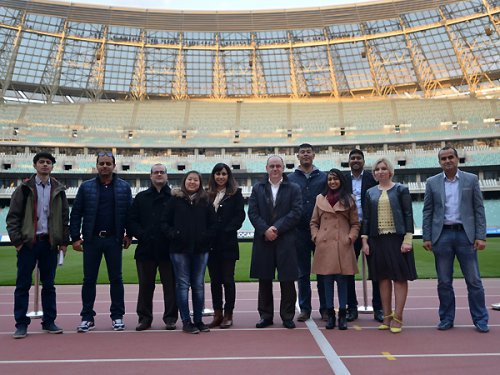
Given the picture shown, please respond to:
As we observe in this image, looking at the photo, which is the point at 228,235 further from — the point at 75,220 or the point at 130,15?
the point at 130,15

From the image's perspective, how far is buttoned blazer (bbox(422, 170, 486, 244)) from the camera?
662 cm

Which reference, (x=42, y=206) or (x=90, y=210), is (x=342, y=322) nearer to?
(x=90, y=210)

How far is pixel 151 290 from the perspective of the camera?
23.3 ft

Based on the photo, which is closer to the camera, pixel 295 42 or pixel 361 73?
pixel 295 42

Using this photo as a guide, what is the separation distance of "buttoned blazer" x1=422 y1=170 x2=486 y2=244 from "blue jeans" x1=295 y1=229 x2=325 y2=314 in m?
1.70

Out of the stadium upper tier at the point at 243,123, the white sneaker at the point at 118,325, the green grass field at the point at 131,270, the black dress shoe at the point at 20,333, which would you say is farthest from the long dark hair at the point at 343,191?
the stadium upper tier at the point at 243,123

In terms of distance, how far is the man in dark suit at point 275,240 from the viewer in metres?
6.94

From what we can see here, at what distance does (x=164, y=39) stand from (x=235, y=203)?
5443cm

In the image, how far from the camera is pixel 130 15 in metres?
54.1

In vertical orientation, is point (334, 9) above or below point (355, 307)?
above

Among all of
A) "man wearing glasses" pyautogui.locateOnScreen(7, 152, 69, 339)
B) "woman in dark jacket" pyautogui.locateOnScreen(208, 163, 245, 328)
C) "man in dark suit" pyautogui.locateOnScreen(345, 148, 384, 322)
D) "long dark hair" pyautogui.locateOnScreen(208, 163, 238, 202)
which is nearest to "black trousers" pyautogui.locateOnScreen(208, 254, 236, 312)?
"woman in dark jacket" pyautogui.locateOnScreen(208, 163, 245, 328)

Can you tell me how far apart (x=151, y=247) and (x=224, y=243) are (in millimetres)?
1053

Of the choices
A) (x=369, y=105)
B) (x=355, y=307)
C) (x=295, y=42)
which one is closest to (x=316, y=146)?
(x=369, y=105)

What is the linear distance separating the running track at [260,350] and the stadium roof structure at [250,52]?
51.5 metres
